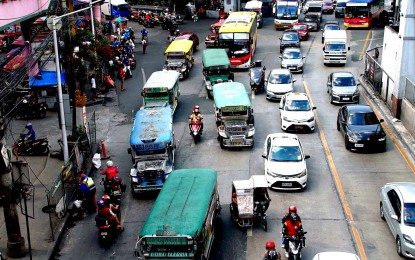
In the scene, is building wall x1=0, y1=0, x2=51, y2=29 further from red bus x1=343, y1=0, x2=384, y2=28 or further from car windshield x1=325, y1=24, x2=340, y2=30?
red bus x1=343, y1=0, x2=384, y2=28

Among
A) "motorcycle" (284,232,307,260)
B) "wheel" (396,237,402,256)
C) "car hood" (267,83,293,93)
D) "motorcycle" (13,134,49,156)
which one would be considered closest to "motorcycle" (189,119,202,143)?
"motorcycle" (13,134,49,156)

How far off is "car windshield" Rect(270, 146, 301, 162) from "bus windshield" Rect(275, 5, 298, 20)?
3882cm

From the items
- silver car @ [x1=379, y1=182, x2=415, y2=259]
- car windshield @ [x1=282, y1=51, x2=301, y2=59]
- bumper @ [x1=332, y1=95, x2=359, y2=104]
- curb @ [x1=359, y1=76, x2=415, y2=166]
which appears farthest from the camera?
car windshield @ [x1=282, y1=51, x2=301, y2=59]

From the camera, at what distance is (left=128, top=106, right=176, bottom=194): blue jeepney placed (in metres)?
27.1

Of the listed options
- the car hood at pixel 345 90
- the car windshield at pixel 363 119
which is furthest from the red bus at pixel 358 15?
the car windshield at pixel 363 119

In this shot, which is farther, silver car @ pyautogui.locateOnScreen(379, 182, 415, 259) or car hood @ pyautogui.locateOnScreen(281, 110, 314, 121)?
car hood @ pyautogui.locateOnScreen(281, 110, 314, 121)

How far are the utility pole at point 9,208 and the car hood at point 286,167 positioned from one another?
1071 cm

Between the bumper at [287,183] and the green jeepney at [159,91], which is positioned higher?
the green jeepney at [159,91]

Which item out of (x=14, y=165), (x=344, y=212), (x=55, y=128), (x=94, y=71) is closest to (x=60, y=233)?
(x=14, y=165)

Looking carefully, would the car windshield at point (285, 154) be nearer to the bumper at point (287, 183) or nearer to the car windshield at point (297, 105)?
the bumper at point (287, 183)

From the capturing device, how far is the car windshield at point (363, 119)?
32.2m

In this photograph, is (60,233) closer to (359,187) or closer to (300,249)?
(300,249)

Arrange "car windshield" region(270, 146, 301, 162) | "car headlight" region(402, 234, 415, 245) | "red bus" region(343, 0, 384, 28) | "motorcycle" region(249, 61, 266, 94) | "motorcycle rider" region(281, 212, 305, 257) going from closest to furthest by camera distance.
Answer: "car headlight" region(402, 234, 415, 245) → "motorcycle rider" region(281, 212, 305, 257) → "car windshield" region(270, 146, 301, 162) → "motorcycle" region(249, 61, 266, 94) → "red bus" region(343, 0, 384, 28)

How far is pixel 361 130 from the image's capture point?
31.8m
